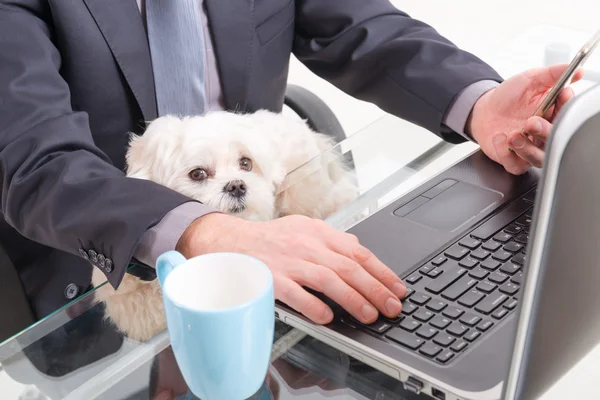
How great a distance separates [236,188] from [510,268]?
41cm

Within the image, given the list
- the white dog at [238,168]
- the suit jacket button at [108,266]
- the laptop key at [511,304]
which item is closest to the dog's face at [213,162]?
the white dog at [238,168]

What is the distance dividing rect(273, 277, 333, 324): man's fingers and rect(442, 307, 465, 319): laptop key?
110mm

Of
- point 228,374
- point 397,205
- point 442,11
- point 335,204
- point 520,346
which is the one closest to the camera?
point 520,346

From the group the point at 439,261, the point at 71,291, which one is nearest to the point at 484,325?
the point at 439,261

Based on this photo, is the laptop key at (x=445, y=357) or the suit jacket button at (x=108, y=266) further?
the suit jacket button at (x=108, y=266)

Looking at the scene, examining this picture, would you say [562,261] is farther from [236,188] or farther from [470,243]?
[236,188]

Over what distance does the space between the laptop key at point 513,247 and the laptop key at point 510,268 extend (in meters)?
0.03

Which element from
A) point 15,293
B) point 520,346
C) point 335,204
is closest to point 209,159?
point 335,204

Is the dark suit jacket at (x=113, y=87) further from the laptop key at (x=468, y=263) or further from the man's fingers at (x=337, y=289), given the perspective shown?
the laptop key at (x=468, y=263)

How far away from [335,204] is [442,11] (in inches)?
92.2

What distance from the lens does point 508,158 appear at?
96 centimetres

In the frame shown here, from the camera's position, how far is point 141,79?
114 cm

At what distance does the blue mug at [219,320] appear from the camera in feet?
1.82

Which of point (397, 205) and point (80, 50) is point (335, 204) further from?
point (80, 50)
